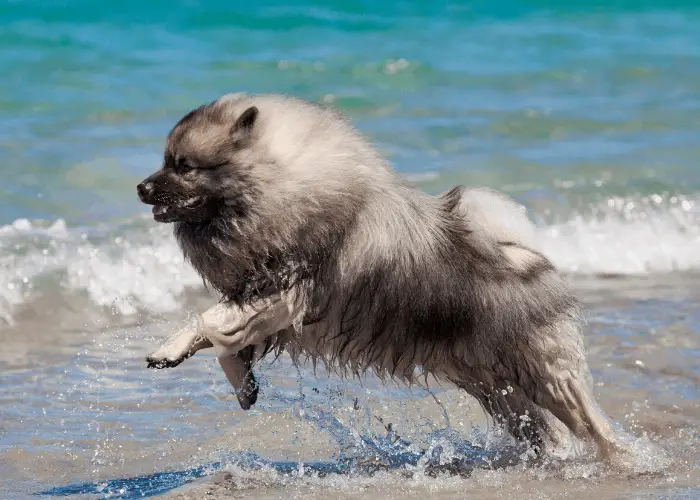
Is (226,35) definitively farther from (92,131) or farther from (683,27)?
(683,27)

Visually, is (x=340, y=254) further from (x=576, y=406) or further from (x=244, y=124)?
(x=576, y=406)

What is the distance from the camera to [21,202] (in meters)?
10.4

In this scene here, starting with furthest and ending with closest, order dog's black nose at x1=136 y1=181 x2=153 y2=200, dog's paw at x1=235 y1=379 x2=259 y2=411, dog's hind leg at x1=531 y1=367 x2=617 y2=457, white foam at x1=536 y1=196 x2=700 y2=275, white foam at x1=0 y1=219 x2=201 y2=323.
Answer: white foam at x1=536 y1=196 x2=700 y2=275 → white foam at x1=0 y1=219 x2=201 y2=323 → dog's paw at x1=235 y1=379 x2=259 y2=411 → dog's hind leg at x1=531 y1=367 x2=617 y2=457 → dog's black nose at x1=136 y1=181 x2=153 y2=200

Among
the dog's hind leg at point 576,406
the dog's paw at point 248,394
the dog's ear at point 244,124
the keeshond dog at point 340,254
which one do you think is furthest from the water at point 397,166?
the dog's ear at point 244,124

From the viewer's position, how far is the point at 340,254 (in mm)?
4867

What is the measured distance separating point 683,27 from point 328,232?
14.9m

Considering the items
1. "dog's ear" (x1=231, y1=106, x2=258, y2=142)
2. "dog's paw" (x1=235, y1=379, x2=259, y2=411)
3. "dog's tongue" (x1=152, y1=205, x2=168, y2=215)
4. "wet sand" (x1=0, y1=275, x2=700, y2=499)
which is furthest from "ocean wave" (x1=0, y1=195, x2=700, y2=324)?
"dog's ear" (x1=231, y1=106, x2=258, y2=142)

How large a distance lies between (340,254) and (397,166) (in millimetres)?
6719

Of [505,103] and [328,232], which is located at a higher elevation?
[505,103]

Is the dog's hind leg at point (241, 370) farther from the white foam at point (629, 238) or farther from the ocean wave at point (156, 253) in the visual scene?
the white foam at point (629, 238)

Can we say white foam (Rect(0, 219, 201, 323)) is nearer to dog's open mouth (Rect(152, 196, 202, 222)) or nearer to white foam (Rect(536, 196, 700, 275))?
white foam (Rect(536, 196, 700, 275))

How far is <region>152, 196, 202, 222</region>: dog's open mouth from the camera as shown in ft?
16.0

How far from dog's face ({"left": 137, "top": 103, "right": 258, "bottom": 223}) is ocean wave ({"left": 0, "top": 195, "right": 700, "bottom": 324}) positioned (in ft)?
10.6

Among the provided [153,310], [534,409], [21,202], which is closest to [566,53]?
[21,202]
